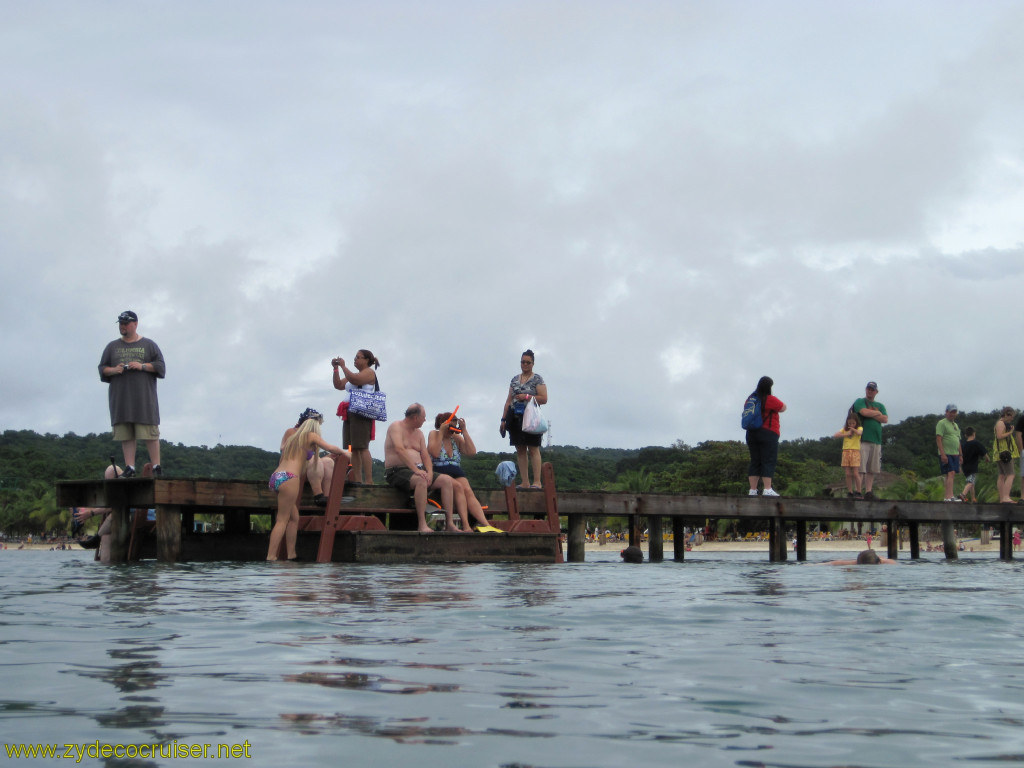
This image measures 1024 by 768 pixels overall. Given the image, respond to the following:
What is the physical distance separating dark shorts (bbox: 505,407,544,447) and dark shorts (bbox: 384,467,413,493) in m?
1.59

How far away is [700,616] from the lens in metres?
6.28

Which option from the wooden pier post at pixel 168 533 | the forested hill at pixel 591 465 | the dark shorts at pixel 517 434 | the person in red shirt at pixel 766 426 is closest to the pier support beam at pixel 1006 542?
the person in red shirt at pixel 766 426

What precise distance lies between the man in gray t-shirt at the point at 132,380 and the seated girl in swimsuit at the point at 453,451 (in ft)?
10.3

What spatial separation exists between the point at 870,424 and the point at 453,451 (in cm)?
660

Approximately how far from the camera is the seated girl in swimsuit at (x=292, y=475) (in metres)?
11.2

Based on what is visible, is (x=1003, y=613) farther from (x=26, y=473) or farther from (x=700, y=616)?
(x=26, y=473)

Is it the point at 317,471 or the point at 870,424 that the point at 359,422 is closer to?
the point at 317,471

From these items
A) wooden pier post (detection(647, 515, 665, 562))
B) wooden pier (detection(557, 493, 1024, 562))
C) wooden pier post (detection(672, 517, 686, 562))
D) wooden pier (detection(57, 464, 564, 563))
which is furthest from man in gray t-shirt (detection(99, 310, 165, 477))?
wooden pier post (detection(672, 517, 686, 562))

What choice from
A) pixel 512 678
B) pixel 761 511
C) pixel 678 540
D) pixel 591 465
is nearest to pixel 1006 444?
pixel 761 511

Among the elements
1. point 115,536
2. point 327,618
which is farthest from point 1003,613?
point 115,536

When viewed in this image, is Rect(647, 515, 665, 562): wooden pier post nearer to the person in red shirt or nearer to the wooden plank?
the person in red shirt

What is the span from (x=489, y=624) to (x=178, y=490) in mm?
7165

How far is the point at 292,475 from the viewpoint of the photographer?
11430 mm

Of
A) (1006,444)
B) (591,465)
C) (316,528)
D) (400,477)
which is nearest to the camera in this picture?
(316,528)
